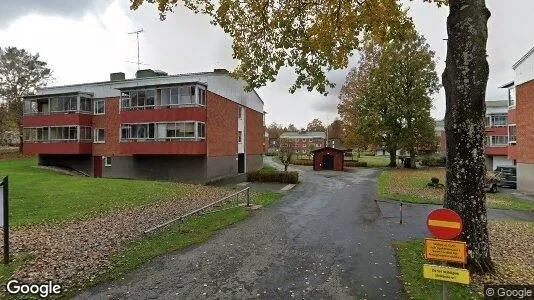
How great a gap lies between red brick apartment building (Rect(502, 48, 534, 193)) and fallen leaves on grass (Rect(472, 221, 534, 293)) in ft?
56.4

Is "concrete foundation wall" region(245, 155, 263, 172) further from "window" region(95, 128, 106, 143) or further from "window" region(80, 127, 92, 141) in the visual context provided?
"window" region(80, 127, 92, 141)

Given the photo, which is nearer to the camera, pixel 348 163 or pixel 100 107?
pixel 100 107

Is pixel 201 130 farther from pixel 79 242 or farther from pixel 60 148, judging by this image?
pixel 79 242

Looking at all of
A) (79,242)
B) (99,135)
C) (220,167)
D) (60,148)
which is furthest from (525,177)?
(60,148)

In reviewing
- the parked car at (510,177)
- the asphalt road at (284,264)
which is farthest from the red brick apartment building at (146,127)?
the parked car at (510,177)

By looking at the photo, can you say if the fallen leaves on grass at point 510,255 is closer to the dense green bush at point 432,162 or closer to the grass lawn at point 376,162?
the grass lawn at point 376,162

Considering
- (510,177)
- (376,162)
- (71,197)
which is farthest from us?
(376,162)

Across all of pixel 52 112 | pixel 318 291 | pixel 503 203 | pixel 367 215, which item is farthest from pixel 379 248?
pixel 52 112

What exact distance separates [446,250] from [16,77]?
60154 millimetres

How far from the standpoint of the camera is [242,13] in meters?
13.0

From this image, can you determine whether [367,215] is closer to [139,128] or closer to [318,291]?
[318,291]

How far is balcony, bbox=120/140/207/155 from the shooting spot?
98.0 ft

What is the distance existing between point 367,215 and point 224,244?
8443 mm

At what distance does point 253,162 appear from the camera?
44906mm
